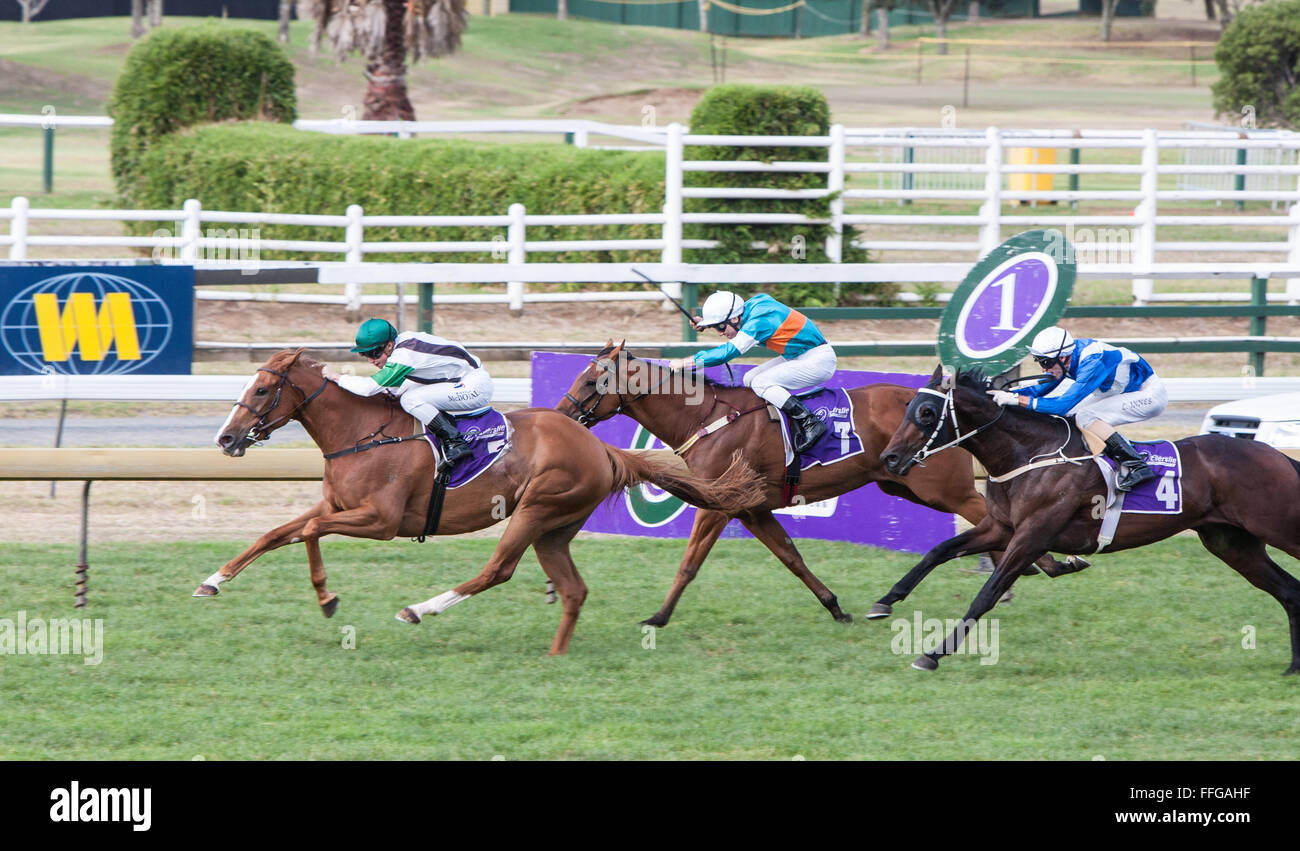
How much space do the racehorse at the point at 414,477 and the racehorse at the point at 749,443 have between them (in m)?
0.59

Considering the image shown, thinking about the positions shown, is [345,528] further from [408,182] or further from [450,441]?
[408,182]

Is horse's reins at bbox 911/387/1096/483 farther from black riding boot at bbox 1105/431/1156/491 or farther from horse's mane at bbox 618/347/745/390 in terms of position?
A: horse's mane at bbox 618/347/745/390

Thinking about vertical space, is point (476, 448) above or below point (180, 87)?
below

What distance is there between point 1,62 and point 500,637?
42335mm

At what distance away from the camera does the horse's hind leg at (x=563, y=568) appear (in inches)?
326

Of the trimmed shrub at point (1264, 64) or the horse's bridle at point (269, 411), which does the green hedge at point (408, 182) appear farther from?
the trimmed shrub at point (1264, 64)

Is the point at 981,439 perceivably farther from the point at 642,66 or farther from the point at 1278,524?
the point at 642,66

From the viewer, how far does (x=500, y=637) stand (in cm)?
854

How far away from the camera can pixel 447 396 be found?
333 inches

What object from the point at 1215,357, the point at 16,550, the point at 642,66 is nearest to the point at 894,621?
the point at 16,550

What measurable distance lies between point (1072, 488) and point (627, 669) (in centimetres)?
248

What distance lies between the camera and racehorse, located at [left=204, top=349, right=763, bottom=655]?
825 cm

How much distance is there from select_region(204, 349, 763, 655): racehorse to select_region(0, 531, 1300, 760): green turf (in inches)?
20.4

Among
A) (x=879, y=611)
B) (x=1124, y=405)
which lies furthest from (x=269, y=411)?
(x=1124, y=405)
